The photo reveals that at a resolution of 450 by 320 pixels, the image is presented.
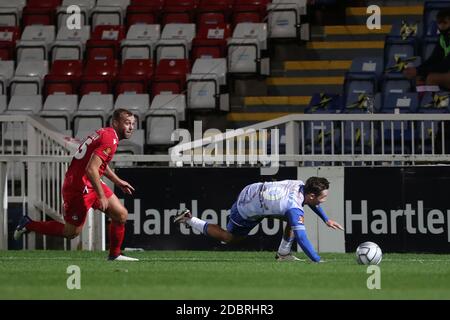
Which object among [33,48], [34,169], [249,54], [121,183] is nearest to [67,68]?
[33,48]

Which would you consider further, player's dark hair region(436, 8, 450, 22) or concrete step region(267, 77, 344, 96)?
concrete step region(267, 77, 344, 96)

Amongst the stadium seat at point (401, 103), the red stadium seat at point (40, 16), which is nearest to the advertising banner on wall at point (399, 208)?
the stadium seat at point (401, 103)

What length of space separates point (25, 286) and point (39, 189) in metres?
7.24

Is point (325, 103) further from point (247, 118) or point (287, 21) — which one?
point (287, 21)

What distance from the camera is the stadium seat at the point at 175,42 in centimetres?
2488

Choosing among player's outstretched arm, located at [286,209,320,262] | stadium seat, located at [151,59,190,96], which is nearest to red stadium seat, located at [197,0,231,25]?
stadium seat, located at [151,59,190,96]

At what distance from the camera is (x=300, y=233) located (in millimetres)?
15023

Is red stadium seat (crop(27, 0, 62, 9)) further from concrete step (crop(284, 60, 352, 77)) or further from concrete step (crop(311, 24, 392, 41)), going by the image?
concrete step (crop(311, 24, 392, 41))

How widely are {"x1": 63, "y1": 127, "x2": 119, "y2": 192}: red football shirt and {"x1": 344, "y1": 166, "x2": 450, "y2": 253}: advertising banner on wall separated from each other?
4116 mm

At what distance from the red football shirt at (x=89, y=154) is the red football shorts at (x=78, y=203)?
0.06 metres

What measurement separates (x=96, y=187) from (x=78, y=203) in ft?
3.03

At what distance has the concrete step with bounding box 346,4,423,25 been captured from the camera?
24641 mm

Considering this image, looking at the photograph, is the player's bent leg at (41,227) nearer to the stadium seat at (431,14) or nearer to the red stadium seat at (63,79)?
the red stadium seat at (63,79)
